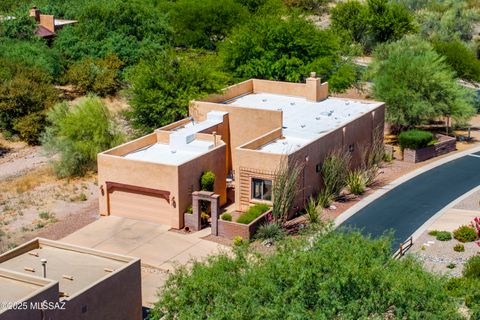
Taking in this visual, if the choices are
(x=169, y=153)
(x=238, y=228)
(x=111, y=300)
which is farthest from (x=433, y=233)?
(x=111, y=300)

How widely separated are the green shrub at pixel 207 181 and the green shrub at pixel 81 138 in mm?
9613

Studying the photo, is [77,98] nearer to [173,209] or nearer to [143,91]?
[143,91]

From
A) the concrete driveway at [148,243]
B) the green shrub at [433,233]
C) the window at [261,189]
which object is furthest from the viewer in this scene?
the window at [261,189]

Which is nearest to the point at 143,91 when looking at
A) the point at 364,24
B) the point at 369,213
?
the point at 369,213

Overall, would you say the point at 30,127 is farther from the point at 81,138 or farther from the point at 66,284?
the point at 66,284

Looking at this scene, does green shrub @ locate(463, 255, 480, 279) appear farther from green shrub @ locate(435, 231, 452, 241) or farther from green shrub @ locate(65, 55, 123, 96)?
green shrub @ locate(65, 55, 123, 96)

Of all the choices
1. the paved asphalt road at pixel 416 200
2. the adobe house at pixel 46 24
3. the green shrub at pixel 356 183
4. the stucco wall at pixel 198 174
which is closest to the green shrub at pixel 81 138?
the stucco wall at pixel 198 174

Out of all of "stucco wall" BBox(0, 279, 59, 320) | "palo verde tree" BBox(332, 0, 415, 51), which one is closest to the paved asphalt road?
"stucco wall" BBox(0, 279, 59, 320)

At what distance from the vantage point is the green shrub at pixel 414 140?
160ft

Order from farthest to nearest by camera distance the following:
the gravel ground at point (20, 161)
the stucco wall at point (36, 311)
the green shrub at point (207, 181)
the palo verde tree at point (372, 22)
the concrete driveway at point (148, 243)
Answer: the palo verde tree at point (372, 22)
the gravel ground at point (20, 161)
the green shrub at point (207, 181)
the concrete driveway at point (148, 243)
the stucco wall at point (36, 311)

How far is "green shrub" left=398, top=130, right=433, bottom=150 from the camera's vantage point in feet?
160

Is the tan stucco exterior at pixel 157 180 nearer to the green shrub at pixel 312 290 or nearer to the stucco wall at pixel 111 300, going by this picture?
the stucco wall at pixel 111 300

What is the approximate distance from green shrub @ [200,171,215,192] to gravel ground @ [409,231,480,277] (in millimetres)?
9438

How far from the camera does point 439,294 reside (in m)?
21.4
